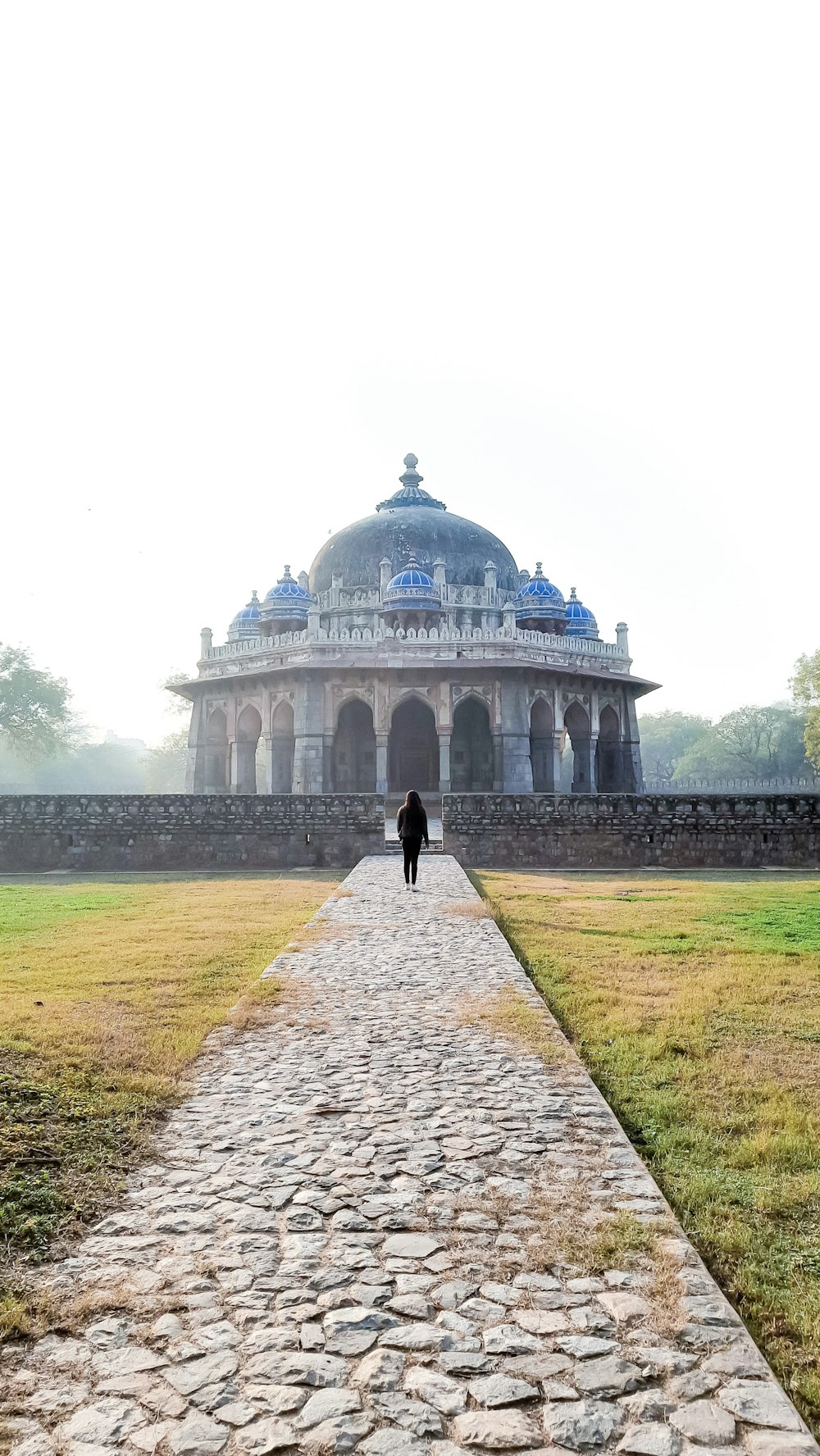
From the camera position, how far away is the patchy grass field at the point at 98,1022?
339 cm

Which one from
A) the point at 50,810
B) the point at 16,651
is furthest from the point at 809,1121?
the point at 16,651

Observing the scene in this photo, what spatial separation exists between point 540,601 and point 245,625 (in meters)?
9.59

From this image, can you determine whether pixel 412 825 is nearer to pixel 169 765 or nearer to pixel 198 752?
pixel 198 752

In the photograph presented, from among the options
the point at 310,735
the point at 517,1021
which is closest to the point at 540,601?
the point at 310,735

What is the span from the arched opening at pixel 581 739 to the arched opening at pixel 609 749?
3.58 feet

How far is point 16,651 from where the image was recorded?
49.0 m

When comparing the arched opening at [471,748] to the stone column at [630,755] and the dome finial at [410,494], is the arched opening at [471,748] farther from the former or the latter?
the dome finial at [410,494]

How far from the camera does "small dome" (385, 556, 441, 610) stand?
86.1 ft

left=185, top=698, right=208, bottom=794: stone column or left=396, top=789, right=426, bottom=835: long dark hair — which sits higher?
left=185, top=698, right=208, bottom=794: stone column

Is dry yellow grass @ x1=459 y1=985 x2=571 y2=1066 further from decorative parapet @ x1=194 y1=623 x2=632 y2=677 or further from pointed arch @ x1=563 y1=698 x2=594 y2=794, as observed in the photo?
pointed arch @ x1=563 y1=698 x2=594 y2=794

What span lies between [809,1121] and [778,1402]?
209 centimetres

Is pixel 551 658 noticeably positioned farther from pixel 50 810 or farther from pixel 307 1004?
pixel 307 1004

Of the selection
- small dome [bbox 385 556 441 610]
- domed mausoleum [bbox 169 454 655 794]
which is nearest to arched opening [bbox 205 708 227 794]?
domed mausoleum [bbox 169 454 655 794]

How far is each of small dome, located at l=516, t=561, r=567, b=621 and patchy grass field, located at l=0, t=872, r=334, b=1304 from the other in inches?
712
